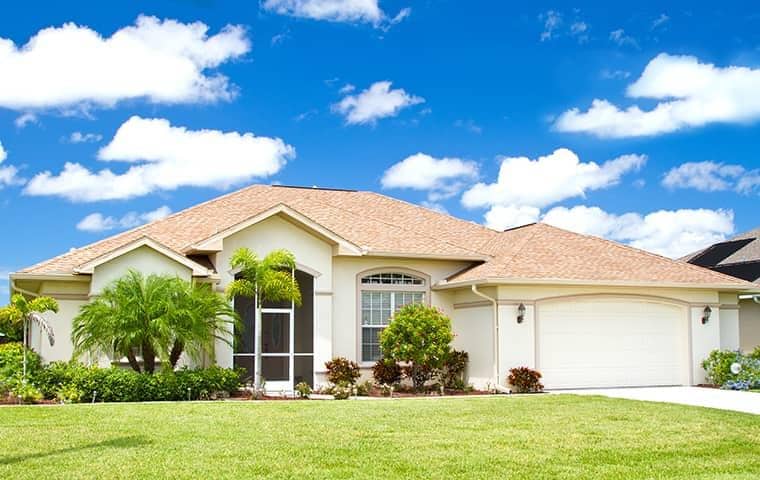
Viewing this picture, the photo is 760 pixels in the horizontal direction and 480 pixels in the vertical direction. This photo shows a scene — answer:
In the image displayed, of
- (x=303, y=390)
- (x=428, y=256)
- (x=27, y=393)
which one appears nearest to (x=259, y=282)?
(x=303, y=390)

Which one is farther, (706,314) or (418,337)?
(706,314)

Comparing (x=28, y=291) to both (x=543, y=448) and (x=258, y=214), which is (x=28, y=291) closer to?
(x=258, y=214)

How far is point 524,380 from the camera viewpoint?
2164cm

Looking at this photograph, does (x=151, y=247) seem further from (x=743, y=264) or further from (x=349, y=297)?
(x=743, y=264)

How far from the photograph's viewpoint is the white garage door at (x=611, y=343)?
74.6ft

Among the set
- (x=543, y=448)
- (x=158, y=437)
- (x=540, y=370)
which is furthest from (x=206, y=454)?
(x=540, y=370)

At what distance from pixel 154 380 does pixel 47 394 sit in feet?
7.33

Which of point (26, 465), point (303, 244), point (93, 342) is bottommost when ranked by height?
point (26, 465)

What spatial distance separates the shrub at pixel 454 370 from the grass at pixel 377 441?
5.21m

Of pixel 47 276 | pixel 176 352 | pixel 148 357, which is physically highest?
pixel 47 276

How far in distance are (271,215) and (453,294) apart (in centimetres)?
554

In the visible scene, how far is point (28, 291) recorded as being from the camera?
894 inches

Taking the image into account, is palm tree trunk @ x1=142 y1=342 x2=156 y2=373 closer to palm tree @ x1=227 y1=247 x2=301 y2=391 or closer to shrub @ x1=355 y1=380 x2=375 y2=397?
palm tree @ x1=227 y1=247 x2=301 y2=391

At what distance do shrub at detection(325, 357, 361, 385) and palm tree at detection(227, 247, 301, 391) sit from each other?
80.6 inches
